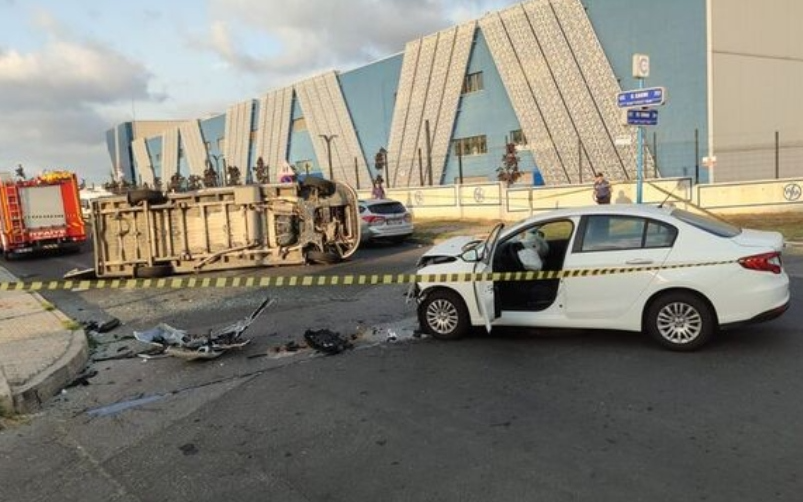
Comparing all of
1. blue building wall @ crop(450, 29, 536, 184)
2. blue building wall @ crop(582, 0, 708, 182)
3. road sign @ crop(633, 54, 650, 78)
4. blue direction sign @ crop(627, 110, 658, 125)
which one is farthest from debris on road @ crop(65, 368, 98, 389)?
blue building wall @ crop(450, 29, 536, 184)

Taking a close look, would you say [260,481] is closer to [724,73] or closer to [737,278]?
[737,278]

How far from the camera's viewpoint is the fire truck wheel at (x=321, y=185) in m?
15.7

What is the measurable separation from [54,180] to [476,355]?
20.2m

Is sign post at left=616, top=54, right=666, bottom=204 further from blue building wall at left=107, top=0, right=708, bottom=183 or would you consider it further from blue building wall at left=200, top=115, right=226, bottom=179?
blue building wall at left=200, top=115, right=226, bottom=179

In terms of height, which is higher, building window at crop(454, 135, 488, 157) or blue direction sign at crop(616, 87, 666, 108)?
building window at crop(454, 135, 488, 157)

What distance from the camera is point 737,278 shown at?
636 centimetres

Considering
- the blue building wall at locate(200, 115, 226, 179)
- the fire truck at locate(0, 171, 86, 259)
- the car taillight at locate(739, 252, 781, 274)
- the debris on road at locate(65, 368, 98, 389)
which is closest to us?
the car taillight at locate(739, 252, 781, 274)

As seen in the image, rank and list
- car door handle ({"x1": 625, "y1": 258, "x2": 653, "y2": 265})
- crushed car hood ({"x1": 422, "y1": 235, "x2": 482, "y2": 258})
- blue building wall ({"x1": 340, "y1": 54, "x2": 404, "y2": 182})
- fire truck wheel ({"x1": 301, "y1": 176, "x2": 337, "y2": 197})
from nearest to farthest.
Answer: car door handle ({"x1": 625, "y1": 258, "x2": 653, "y2": 265}), crushed car hood ({"x1": 422, "y1": 235, "x2": 482, "y2": 258}), fire truck wheel ({"x1": 301, "y1": 176, "x2": 337, "y2": 197}), blue building wall ({"x1": 340, "y1": 54, "x2": 404, "y2": 182})

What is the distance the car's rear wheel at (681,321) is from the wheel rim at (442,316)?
2.08 meters

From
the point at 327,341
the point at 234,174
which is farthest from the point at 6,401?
the point at 234,174

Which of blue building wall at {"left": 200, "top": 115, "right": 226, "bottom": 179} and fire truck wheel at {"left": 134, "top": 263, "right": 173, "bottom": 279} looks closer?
fire truck wheel at {"left": 134, "top": 263, "right": 173, "bottom": 279}

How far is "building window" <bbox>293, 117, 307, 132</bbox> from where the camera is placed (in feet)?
206

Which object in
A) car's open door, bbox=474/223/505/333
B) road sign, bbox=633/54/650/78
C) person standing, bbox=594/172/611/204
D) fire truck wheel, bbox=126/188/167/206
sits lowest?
car's open door, bbox=474/223/505/333

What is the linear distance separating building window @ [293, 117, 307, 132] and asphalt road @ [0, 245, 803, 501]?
187ft
